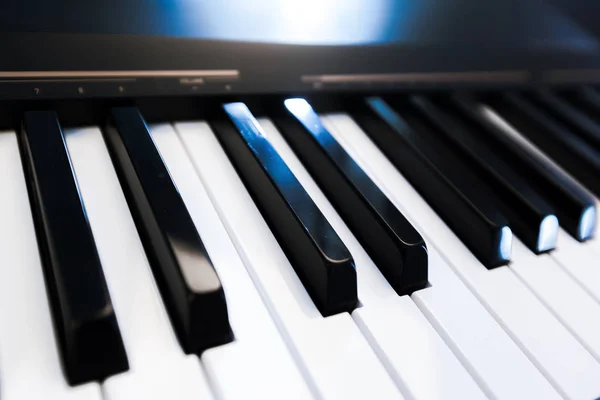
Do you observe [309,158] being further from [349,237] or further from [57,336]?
[57,336]

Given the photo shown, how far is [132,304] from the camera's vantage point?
1.39 feet

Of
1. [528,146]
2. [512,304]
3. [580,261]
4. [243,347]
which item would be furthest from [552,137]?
[243,347]

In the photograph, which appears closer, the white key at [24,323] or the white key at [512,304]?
the white key at [24,323]

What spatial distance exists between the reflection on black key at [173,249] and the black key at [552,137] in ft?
2.04

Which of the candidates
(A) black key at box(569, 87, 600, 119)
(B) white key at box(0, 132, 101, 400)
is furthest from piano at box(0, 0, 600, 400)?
(A) black key at box(569, 87, 600, 119)

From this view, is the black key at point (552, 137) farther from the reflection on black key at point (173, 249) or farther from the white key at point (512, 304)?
the reflection on black key at point (173, 249)

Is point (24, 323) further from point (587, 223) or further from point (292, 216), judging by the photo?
point (587, 223)

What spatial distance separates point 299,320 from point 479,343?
173 mm

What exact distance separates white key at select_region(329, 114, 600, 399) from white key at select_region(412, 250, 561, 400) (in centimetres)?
1

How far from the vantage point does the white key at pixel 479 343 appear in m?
0.46

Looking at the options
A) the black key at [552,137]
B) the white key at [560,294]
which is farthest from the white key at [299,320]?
the black key at [552,137]

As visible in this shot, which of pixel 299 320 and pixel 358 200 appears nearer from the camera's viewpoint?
pixel 299 320

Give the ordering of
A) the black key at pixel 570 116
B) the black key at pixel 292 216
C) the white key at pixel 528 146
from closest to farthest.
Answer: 1. the black key at pixel 292 216
2. the white key at pixel 528 146
3. the black key at pixel 570 116

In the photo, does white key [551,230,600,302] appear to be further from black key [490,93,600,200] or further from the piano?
black key [490,93,600,200]
